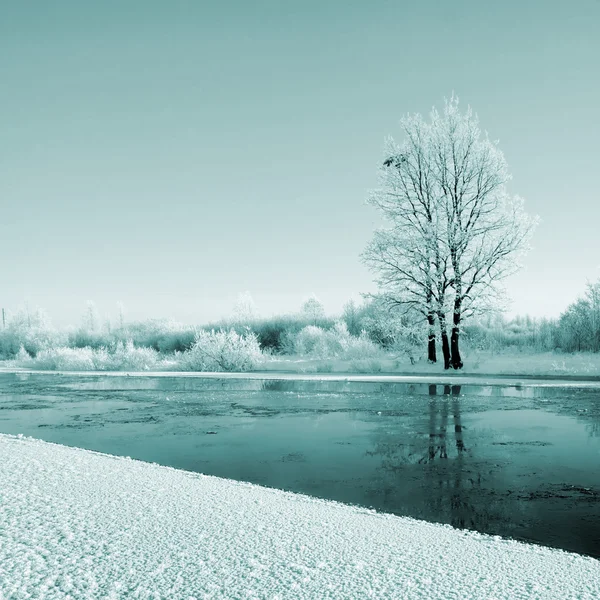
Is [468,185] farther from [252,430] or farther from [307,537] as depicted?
[307,537]

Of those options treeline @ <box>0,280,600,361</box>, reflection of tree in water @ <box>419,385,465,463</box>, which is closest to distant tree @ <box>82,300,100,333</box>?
treeline @ <box>0,280,600,361</box>

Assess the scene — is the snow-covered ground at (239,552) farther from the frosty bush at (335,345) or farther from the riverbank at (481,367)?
the frosty bush at (335,345)

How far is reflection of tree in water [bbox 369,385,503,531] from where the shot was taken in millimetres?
6129

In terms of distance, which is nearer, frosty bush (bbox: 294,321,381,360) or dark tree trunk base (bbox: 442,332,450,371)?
dark tree trunk base (bbox: 442,332,450,371)

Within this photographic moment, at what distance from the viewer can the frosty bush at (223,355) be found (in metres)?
29.6

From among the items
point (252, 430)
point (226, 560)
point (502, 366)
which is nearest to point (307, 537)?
point (226, 560)

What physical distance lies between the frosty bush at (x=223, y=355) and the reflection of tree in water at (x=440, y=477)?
1841 centimetres

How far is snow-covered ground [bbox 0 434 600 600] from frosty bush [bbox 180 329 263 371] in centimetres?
2343

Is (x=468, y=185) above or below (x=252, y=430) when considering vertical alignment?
above

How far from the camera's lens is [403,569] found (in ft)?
12.8

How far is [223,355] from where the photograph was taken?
29.8 m

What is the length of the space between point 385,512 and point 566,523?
1.80 metres

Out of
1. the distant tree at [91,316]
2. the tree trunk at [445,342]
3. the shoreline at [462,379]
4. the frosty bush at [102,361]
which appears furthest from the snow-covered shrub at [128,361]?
the distant tree at [91,316]

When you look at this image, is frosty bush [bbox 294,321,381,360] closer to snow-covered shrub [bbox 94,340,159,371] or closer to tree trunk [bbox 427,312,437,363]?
tree trunk [bbox 427,312,437,363]
